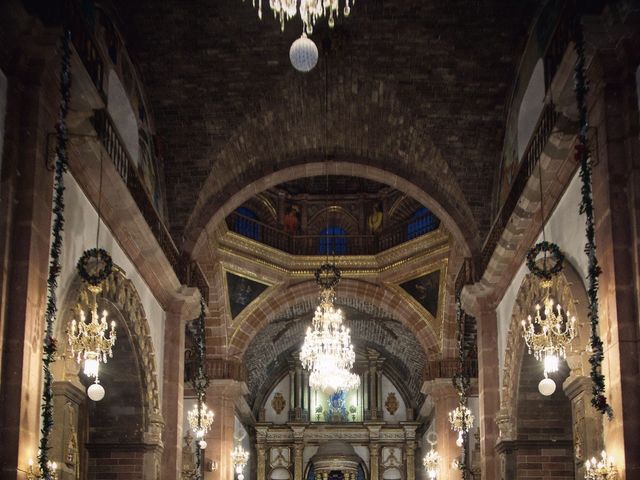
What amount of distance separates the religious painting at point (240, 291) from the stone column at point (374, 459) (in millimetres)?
10982

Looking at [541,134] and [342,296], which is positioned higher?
[342,296]

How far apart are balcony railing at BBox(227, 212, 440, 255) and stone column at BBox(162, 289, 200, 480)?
7110 mm

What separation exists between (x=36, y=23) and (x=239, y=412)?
23232mm

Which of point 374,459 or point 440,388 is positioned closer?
point 440,388

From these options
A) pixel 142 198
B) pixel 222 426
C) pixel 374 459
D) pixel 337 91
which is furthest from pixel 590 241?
pixel 374 459

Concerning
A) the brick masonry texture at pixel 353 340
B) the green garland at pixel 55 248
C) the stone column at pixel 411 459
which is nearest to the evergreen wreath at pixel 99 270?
the green garland at pixel 55 248

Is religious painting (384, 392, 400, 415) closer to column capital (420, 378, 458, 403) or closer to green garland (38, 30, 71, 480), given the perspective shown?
column capital (420, 378, 458, 403)

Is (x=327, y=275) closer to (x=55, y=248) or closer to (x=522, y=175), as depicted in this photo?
(x=522, y=175)

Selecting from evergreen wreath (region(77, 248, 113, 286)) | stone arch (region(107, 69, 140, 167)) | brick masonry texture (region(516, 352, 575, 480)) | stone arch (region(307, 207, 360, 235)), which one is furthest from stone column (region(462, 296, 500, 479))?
stone arch (region(307, 207, 360, 235))

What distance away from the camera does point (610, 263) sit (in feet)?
36.1

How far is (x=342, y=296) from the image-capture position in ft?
92.9

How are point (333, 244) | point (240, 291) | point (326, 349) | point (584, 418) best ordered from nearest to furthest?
1. point (584, 418)
2. point (326, 349)
3. point (240, 291)
4. point (333, 244)

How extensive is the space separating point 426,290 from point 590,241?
15698 millimetres

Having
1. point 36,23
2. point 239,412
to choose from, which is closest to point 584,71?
point 36,23
